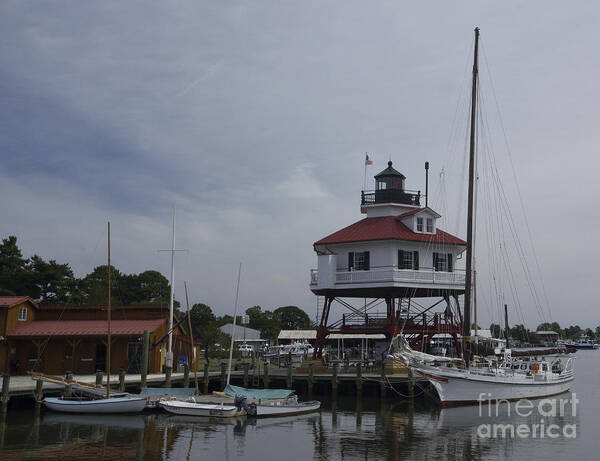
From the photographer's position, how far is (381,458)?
27281 mm

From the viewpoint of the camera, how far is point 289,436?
31.7 meters

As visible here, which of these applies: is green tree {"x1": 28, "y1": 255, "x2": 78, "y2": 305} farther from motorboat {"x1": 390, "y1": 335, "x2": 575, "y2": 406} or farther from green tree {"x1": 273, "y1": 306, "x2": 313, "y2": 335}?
green tree {"x1": 273, "y1": 306, "x2": 313, "y2": 335}

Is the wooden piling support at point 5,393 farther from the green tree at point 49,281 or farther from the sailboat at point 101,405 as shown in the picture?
the green tree at point 49,281

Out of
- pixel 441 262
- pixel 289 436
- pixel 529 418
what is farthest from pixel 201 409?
pixel 441 262

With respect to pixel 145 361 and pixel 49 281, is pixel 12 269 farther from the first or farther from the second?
pixel 145 361

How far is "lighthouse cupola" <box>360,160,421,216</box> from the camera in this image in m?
53.7

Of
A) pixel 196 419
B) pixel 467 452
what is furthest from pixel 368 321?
pixel 467 452

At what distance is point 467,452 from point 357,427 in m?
7.21

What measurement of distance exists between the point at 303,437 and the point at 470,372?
14537 mm

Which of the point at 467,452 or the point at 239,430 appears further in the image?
the point at 239,430

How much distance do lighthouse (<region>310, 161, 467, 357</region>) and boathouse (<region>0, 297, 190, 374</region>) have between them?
42.0 feet

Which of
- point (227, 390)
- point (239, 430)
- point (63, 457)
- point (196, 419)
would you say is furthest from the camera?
point (227, 390)

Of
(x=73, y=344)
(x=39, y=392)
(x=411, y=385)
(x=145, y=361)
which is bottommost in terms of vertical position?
(x=39, y=392)

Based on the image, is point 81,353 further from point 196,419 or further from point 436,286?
point 436,286
